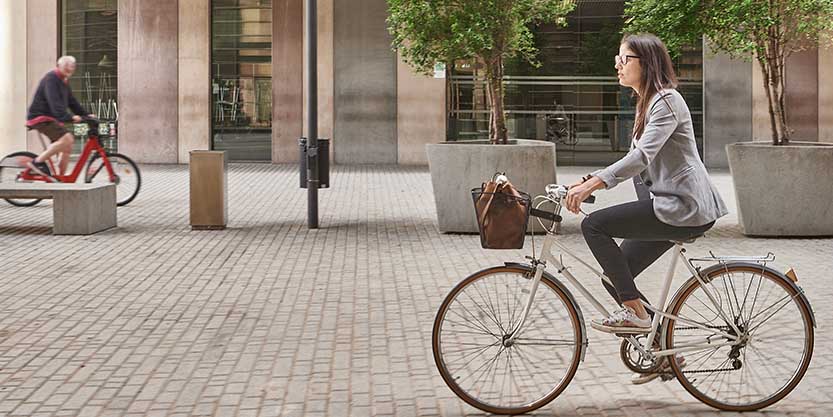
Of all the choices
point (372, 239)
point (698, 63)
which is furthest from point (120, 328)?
point (698, 63)

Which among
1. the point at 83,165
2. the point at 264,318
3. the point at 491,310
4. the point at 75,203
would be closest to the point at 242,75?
the point at 83,165

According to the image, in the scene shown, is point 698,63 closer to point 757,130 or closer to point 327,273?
point 757,130

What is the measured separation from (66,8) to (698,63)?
1486 cm

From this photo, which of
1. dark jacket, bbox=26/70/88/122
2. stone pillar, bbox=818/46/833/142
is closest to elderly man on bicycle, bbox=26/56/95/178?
dark jacket, bbox=26/70/88/122

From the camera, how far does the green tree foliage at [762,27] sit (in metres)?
13.1

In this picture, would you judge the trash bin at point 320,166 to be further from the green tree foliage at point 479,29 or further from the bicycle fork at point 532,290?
the bicycle fork at point 532,290

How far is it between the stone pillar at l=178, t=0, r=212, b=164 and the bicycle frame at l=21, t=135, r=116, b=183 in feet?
38.2

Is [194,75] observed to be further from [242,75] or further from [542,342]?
[542,342]

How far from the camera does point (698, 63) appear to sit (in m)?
27.1

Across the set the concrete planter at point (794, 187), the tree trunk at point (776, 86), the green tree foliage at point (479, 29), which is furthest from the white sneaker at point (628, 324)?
the tree trunk at point (776, 86)

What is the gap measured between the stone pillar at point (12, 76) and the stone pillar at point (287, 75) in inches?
233

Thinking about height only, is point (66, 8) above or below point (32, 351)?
above

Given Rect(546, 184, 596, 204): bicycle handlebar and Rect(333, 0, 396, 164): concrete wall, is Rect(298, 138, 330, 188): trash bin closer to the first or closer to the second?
Rect(546, 184, 596, 204): bicycle handlebar

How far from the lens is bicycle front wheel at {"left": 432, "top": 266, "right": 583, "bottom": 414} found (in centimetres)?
527
